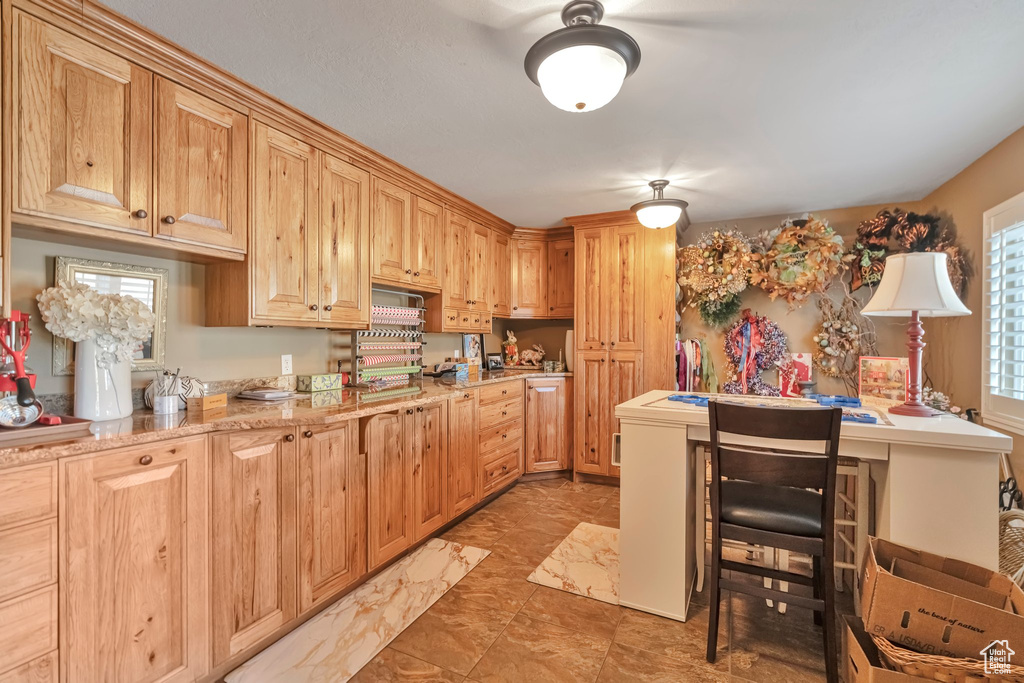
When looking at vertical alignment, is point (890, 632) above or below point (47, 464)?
below

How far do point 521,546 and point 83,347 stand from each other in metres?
2.41

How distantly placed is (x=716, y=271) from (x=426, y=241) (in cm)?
251

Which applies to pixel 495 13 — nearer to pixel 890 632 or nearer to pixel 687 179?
pixel 687 179

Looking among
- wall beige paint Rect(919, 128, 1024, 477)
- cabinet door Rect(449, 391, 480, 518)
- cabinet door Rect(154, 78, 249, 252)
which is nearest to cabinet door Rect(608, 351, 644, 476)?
cabinet door Rect(449, 391, 480, 518)

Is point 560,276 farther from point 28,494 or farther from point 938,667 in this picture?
point 28,494

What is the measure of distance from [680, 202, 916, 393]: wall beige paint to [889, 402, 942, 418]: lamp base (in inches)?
77.8

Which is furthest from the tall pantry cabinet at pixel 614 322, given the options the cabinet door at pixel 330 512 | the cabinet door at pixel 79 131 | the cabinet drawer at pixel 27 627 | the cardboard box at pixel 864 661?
the cabinet drawer at pixel 27 627

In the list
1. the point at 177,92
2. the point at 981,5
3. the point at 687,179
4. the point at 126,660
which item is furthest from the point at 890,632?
the point at 177,92

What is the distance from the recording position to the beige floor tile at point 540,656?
1.75 metres

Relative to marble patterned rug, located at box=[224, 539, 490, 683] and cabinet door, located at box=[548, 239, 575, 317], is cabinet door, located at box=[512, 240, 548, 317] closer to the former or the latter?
cabinet door, located at box=[548, 239, 575, 317]

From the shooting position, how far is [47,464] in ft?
4.19

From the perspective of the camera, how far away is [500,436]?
3.70 metres

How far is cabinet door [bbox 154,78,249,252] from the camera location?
5.78 feet

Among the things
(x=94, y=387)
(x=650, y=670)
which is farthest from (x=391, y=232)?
(x=650, y=670)
